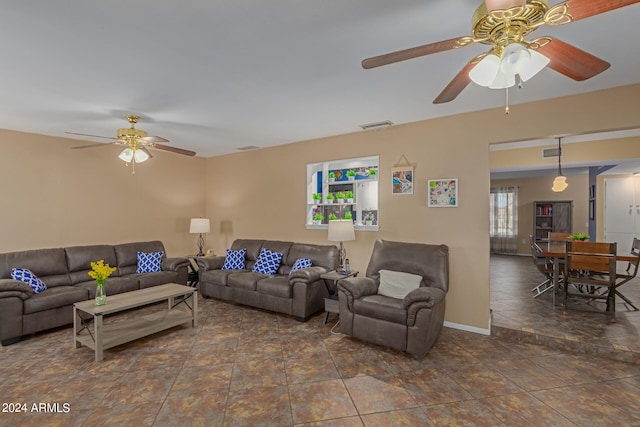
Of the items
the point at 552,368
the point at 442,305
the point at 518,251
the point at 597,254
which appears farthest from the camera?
the point at 518,251

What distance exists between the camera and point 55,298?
356 cm

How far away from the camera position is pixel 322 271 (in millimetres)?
4215

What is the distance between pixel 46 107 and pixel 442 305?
480 cm

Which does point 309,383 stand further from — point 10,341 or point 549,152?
point 549,152

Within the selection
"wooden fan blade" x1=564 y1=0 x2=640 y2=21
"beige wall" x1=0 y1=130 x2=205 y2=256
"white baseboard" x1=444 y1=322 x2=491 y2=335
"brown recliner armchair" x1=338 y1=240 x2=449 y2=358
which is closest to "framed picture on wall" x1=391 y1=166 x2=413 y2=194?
"brown recliner armchair" x1=338 y1=240 x2=449 y2=358

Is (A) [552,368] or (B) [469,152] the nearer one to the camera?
(A) [552,368]

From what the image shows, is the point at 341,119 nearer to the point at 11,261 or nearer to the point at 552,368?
the point at 552,368

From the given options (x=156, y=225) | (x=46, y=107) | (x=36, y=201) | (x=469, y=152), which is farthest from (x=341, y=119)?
(x=36, y=201)

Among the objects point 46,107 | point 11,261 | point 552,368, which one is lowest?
point 552,368

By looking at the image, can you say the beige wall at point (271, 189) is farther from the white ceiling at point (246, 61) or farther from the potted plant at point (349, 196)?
the potted plant at point (349, 196)

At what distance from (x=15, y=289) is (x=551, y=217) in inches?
426

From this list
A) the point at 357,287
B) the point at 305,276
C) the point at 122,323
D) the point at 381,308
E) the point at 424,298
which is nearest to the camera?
the point at 424,298

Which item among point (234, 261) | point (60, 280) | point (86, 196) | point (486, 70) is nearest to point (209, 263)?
point (234, 261)

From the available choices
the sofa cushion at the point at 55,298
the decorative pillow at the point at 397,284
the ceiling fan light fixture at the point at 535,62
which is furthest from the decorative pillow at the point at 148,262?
the ceiling fan light fixture at the point at 535,62
